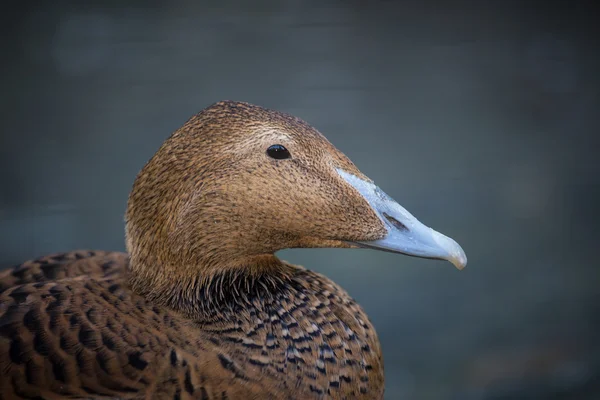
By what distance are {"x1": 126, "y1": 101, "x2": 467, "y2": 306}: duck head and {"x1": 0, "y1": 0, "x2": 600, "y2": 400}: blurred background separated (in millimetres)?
1353

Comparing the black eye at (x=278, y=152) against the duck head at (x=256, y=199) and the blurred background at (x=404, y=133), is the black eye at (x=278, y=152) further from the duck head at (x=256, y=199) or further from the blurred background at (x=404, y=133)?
the blurred background at (x=404, y=133)

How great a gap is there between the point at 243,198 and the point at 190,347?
0.35 meters

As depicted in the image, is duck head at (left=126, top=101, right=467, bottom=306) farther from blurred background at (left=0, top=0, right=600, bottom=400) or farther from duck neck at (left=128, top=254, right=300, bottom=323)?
blurred background at (left=0, top=0, right=600, bottom=400)

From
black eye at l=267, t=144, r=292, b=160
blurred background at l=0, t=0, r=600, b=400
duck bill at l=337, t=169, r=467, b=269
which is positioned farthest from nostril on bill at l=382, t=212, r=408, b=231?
blurred background at l=0, t=0, r=600, b=400

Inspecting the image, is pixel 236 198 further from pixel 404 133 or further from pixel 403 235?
pixel 404 133

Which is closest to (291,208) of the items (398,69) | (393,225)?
(393,225)

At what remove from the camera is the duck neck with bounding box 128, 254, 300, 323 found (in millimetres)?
1438

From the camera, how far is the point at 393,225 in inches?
54.1

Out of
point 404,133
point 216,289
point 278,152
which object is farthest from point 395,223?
point 404,133

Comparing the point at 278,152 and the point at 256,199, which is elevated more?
the point at 278,152

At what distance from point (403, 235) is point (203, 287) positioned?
481mm

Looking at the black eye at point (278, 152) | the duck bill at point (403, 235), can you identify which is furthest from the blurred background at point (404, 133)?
the black eye at point (278, 152)

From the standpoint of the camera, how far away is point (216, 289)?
4.79 ft

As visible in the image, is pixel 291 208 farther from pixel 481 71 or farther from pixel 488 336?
pixel 481 71
